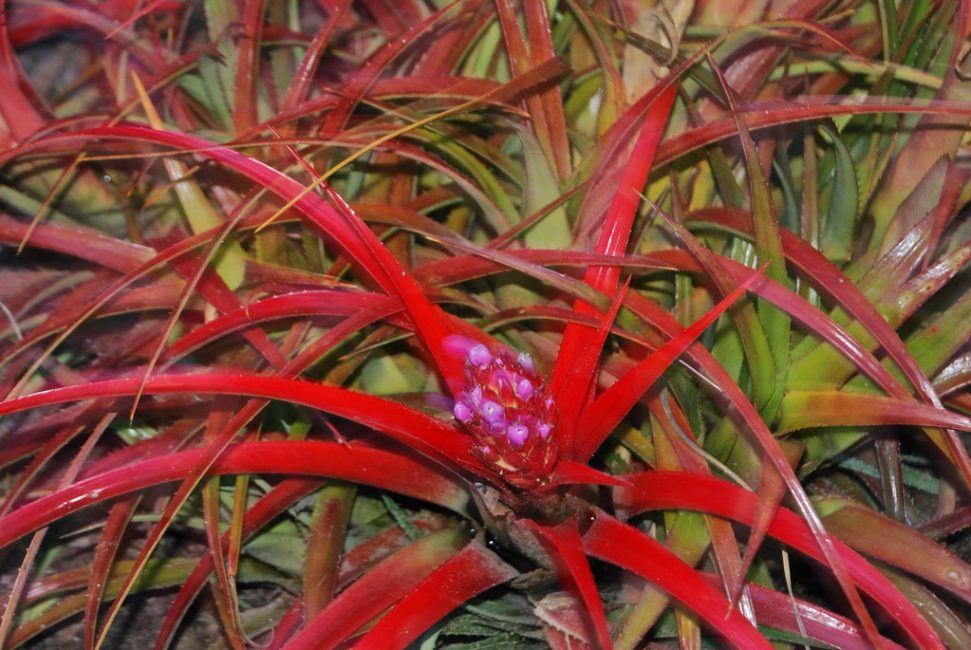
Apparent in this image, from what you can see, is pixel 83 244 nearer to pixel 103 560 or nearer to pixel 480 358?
pixel 103 560

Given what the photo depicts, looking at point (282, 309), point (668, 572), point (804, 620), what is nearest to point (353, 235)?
point (282, 309)

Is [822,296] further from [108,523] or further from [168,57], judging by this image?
[168,57]

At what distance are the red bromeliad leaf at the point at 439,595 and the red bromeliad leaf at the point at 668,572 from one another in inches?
3.4

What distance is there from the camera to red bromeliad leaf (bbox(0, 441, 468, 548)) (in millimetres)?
736

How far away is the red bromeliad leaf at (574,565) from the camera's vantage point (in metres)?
0.67

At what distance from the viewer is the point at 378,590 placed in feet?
2.58

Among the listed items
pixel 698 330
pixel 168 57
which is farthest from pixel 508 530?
pixel 168 57

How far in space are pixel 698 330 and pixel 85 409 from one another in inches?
22.1

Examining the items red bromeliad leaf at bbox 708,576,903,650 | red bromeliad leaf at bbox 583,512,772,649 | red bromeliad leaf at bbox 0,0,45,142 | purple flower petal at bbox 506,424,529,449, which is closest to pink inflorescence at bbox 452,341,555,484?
purple flower petal at bbox 506,424,529,449

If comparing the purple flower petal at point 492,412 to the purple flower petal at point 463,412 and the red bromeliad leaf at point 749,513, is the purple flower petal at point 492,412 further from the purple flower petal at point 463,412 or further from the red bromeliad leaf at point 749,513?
the red bromeliad leaf at point 749,513

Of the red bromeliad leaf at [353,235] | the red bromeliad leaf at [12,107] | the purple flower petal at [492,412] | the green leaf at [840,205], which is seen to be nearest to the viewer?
the purple flower petal at [492,412]

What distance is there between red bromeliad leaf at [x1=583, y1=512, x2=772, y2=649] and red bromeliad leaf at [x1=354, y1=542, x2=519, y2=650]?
0.28 ft

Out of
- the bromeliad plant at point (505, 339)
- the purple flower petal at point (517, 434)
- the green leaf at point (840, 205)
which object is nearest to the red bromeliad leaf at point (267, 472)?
the bromeliad plant at point (505, 339)

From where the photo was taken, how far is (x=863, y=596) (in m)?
0.85
